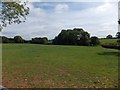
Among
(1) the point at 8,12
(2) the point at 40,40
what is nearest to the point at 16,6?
(1) the point at 8,12

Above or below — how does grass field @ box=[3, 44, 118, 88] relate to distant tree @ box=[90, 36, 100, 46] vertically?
below

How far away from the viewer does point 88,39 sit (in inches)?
4466

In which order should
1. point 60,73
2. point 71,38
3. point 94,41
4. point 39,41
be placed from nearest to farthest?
1. point 60,73
2. point 94,41
3. point 39,41
4. point 71,38

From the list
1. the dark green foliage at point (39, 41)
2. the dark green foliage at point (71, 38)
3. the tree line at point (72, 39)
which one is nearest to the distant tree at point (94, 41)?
the tree line at point (72, 39)

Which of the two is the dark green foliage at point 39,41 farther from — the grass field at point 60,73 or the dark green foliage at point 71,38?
the grass field at point 60,73

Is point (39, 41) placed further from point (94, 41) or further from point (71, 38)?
point (94, 41)

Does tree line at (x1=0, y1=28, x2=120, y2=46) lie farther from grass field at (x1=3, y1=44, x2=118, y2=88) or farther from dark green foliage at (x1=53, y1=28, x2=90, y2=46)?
grass field at (x1=3, y1=44, x2=118, y2=88)

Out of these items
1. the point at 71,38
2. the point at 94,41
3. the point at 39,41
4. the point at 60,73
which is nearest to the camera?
the point at 60,73

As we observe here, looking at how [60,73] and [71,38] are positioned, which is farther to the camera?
[71,38]

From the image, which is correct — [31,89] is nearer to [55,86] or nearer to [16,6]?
[55,86]

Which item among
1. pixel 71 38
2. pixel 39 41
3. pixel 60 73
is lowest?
pixel 60 73

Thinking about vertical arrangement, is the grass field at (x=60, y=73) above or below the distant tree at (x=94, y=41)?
below

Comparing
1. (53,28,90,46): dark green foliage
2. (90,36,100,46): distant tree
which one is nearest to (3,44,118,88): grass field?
(90,36,100,46): distant tree

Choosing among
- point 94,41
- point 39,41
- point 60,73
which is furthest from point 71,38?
point 60,73
